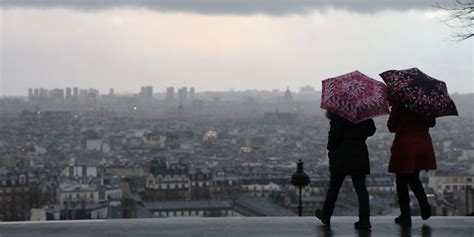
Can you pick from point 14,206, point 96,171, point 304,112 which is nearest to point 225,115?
point 304,112

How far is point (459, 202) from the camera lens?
23.6m

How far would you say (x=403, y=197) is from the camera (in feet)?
35.2

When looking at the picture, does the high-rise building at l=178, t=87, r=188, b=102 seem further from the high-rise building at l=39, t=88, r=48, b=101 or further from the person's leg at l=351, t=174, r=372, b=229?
the person's leg at l=351, t=174, r=372, b=229

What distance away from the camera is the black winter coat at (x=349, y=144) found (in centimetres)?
1001

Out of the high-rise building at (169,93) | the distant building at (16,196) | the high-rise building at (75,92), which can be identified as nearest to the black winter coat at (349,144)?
the distant building at (16,196)

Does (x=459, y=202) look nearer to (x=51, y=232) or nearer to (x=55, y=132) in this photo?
(x=51, y=232)

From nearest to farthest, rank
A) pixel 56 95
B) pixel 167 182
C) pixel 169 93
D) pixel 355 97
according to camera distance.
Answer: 1. pixel 355 97
2. pixel 167 182
3. pixel 56 95
4. pixel 169 93

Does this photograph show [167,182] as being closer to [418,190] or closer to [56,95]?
[56,95]

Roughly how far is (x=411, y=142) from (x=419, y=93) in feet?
2.00

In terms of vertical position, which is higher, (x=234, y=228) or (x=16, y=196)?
(x=234, y=228)

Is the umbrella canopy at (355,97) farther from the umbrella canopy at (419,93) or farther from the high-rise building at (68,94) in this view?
the high-rise building at (68,94)

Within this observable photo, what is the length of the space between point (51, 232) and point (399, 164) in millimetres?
4130

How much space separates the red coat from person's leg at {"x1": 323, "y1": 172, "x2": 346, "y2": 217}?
679 mm

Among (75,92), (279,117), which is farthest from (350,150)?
(75,92)
